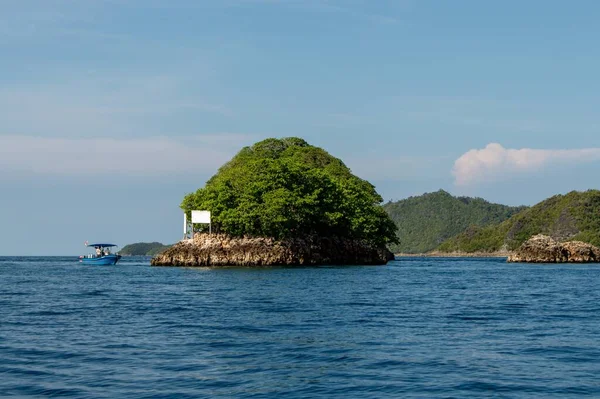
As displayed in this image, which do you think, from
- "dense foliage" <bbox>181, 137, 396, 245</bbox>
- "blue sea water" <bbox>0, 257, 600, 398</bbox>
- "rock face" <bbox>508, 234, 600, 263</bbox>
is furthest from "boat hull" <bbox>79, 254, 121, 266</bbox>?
"blue sea water" <bbox>0, 257, 600, 398</bbox>

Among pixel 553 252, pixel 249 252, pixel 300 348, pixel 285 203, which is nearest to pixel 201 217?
pixel 249 252

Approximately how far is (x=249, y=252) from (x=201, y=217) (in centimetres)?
1061

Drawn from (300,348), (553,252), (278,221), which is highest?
(278,221)

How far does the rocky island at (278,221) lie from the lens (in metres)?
114

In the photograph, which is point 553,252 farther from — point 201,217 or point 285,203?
point 201,217

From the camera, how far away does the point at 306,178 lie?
411ft

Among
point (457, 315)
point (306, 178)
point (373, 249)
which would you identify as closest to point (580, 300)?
point (457, 315)

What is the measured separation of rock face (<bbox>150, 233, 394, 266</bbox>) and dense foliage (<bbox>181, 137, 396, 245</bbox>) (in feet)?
5.68

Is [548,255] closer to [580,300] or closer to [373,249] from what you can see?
[373,249]

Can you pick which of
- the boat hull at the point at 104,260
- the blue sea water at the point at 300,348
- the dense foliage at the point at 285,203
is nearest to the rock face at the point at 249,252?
the dense foliage at the point at 285,203

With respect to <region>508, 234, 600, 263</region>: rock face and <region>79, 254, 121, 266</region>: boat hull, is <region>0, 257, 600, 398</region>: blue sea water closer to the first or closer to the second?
<region>79, 254, 121, 266</region>: boat hull

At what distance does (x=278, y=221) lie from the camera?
110875 millimetres

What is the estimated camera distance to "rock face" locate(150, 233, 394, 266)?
11431cm

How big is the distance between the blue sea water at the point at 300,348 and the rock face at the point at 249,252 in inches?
2576
